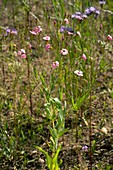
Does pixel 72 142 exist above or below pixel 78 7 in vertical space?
below

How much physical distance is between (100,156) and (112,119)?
1.15 ft

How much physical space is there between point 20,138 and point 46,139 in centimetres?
15

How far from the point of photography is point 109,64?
3.16m

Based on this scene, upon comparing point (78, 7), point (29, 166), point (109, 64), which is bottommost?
point (29, 166)

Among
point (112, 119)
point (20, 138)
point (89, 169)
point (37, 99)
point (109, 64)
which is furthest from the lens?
point (109, 64)

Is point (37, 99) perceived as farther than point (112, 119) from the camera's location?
Yes

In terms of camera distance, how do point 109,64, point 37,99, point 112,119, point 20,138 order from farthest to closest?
point 109,64 < point 37,99 < point 112,119 < point 20,138

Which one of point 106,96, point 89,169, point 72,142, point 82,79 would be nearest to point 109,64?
point 106,96

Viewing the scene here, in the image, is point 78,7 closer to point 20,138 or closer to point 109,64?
point 109,64

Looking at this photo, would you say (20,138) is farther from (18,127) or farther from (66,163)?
(66,163)

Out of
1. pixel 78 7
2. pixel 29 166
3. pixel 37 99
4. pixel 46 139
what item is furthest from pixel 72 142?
pixel 78 7

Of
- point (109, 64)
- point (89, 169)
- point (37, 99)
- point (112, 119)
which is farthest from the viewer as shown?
point (109, 64)

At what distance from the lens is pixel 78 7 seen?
105 inches

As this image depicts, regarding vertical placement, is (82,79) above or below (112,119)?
above
